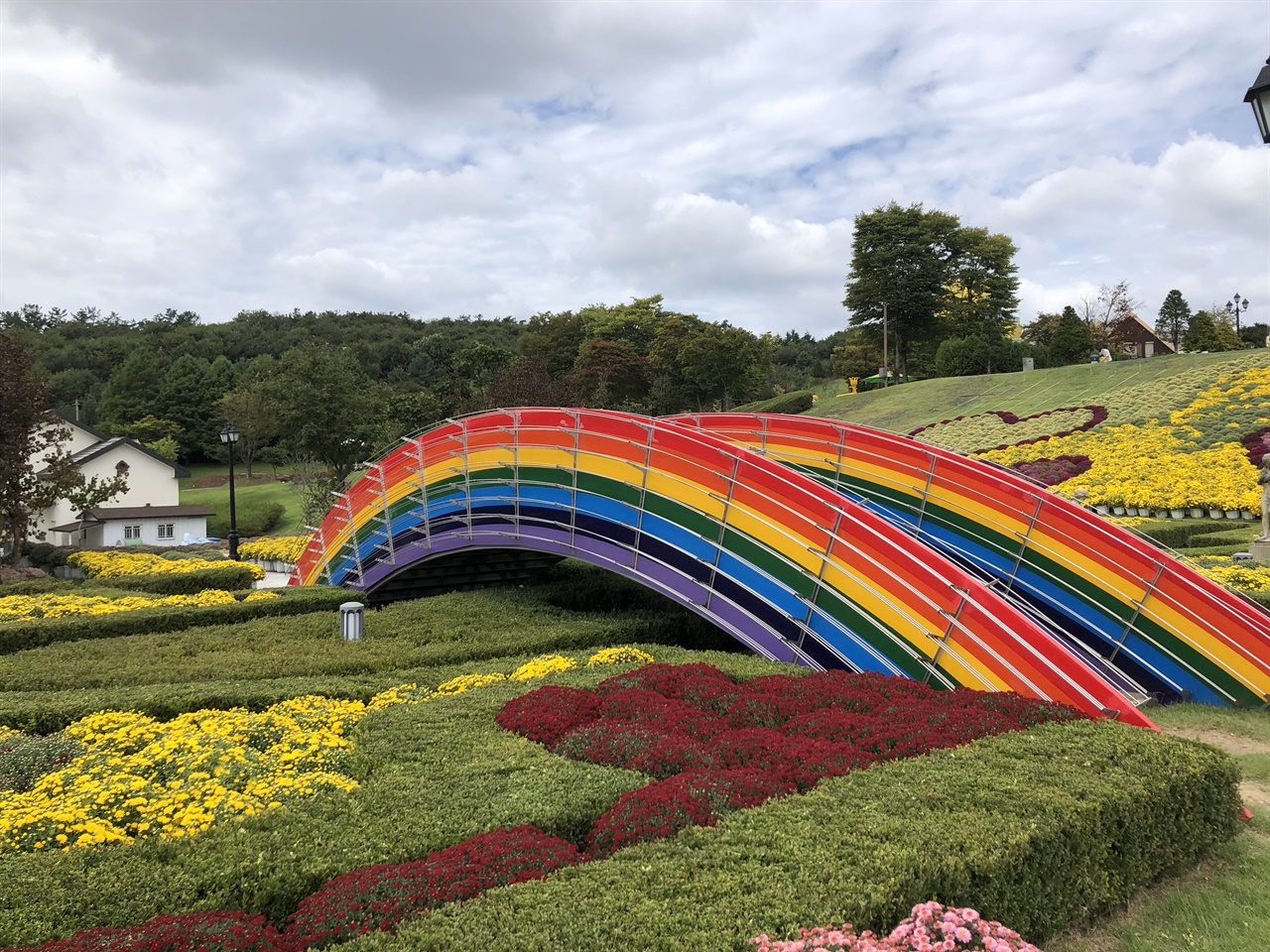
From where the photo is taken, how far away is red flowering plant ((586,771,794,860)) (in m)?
5.53

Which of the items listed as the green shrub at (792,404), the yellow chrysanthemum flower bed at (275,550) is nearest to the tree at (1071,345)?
the green shrub at (792,404)

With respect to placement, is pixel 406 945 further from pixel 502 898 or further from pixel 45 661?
pixel 45 661

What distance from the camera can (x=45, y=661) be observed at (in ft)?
39.7

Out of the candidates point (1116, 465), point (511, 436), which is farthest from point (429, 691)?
point (1116, 465)

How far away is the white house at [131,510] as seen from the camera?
43.6 metres

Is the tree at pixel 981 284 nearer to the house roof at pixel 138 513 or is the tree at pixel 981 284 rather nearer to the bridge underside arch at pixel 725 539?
the house roof at pixel 138 513

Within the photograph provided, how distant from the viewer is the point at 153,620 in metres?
14.6

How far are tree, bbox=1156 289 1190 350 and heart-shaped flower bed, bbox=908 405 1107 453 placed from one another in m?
45.8

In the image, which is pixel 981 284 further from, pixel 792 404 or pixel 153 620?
pixel 153 620

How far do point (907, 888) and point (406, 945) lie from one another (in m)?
2.41

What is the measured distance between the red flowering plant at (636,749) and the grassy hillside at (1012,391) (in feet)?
118

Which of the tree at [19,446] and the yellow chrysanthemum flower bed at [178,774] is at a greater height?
the tree at [19,446]

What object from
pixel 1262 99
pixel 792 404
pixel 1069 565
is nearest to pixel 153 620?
pixel 1069 565

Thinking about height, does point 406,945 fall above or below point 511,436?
below
